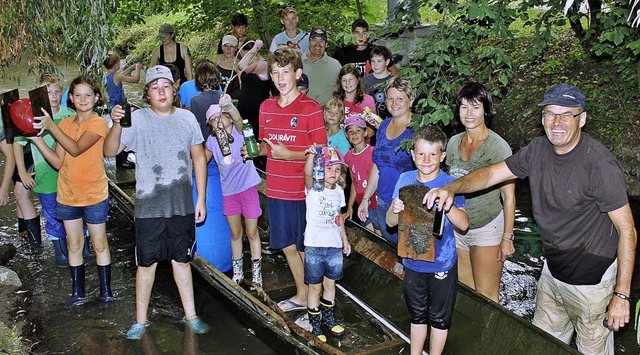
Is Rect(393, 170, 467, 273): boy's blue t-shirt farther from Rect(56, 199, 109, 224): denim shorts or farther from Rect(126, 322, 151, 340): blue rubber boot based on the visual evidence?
Rect(56, 199, 109, 224): denim shorts

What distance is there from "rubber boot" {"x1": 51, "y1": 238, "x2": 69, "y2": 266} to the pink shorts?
1.96 meters

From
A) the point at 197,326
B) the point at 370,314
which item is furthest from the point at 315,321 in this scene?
the point at 197,326

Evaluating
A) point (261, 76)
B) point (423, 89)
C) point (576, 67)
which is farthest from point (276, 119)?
point (576, 67)

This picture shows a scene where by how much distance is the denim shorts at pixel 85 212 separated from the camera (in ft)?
18.1

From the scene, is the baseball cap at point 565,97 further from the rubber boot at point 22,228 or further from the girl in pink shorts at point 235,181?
the rubber boot at point 22,228

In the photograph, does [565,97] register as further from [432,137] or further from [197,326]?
[197,326]

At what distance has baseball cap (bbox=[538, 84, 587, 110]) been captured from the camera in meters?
3.69

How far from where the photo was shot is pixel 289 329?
15.8ft

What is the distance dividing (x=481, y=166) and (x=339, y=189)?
3.27ft

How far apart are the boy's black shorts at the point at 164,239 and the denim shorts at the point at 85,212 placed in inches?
28.8

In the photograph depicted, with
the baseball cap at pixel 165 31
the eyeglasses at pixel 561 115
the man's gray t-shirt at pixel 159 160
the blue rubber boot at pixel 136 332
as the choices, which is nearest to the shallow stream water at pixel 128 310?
the blue rubber boot at pixel 136 332

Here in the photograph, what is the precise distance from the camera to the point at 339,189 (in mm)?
4953

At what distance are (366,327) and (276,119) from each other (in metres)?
1.78

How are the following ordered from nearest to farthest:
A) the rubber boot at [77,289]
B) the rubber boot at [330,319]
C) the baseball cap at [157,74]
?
1. the baseball cap at [157,74]
2. the rubber boot at [330,319]
3. the rubber boot at [77,289]
